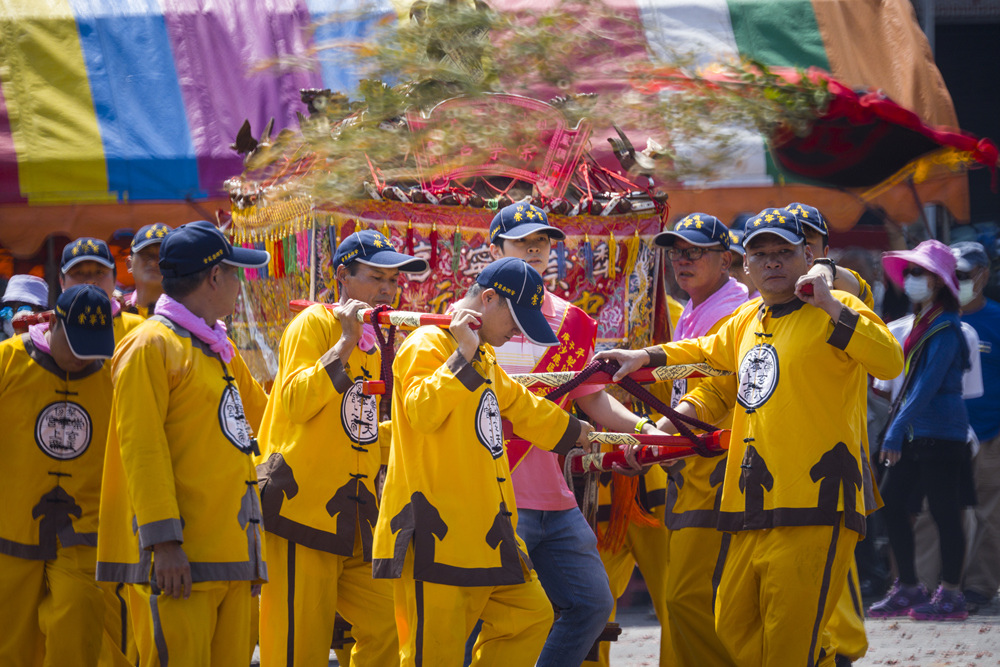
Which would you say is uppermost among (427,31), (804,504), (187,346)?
(427,31)

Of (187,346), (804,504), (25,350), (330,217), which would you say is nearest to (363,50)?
(330,217)

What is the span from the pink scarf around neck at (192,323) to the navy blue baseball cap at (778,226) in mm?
2000

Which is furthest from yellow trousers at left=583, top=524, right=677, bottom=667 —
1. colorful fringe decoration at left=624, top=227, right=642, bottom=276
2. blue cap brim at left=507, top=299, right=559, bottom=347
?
blue cap brim at left=507, top=299, right=559, bottom=347

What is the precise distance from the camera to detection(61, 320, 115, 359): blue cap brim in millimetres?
4422

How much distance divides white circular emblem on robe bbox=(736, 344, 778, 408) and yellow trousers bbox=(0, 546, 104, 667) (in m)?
2.59

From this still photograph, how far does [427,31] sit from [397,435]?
10.1ft

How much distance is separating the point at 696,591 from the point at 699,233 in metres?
1.59

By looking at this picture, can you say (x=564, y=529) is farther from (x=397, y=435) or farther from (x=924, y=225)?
(x=924, y=225)

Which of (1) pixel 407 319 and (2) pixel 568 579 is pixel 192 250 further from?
(2) pixel 568 579

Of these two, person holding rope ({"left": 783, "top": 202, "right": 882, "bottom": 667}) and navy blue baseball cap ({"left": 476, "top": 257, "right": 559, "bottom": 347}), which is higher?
navy blue baseball cap ({"left": 476, "top": 257, "right": 559, "bottom": 347})

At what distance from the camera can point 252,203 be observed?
6.78 meters

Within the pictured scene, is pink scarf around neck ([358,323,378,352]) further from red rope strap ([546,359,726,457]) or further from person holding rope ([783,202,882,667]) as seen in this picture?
person holding rope ([783,202,882,667])

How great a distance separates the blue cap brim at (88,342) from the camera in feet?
14.5

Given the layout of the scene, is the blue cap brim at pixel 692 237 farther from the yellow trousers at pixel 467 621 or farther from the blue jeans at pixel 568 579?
the yellow trousers at pixel 467 621
